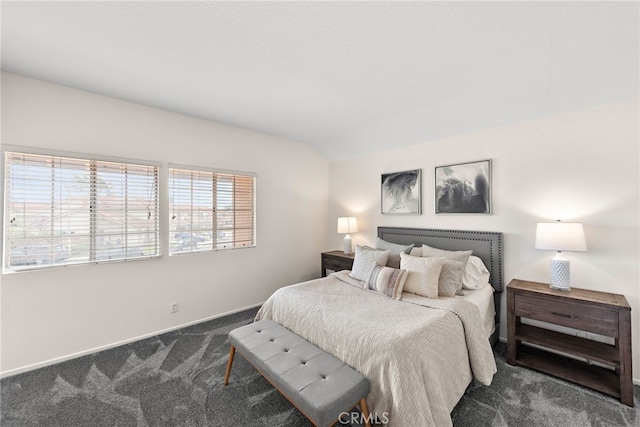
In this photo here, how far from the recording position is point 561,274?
7.20 feet

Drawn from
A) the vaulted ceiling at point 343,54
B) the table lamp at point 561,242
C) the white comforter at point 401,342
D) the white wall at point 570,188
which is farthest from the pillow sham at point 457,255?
the vaulted ceiling at point 343,54

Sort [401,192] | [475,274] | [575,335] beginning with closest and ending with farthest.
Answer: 1. [575,335]
2. [475,274]
3. [401,192]

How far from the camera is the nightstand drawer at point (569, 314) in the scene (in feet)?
6.31

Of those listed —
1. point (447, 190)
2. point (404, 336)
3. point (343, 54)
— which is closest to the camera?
point (404, 336)

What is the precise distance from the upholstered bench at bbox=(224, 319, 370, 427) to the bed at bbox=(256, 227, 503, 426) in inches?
3.9

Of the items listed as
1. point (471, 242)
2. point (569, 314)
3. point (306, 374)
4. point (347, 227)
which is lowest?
point (306, 374)

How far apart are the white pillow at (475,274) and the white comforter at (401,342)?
48cm

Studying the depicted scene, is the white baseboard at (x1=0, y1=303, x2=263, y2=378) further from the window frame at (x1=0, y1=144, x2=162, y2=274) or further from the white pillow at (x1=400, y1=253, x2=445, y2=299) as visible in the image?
the white pillow at (x1=400, y1=253, x2=445, y2=299)

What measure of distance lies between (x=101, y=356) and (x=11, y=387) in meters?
0.55

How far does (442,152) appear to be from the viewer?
316 centimetres

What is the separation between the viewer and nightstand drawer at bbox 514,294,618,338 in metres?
1.92

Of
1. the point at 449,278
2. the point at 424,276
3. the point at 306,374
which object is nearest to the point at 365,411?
the point at 306,374

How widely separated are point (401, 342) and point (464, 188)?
213 cm

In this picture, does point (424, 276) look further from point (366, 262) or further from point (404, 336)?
point (404, 336)
